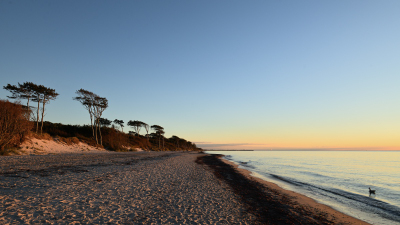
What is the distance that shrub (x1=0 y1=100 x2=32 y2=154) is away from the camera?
2522 centimetres

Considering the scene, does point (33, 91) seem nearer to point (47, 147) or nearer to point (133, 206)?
point (47, 147)

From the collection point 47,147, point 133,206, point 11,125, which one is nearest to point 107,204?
point 133,206

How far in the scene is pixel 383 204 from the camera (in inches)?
493

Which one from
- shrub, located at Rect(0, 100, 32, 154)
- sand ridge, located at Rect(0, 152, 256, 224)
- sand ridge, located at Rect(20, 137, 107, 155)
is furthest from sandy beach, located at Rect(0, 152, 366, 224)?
sand ridge, located at Rect(20, 137, 107, 155)

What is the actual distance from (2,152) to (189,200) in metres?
27.8

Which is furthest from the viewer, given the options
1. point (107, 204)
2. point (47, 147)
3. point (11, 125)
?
point (47, 147)

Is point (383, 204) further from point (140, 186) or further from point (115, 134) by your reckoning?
point (115, 134)

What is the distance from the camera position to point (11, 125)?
26.3m

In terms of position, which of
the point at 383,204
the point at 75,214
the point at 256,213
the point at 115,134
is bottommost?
the point at 383,204

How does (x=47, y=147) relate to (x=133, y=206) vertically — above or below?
Result: above

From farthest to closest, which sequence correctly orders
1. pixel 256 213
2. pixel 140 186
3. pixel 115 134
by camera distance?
1. pixel 115 134
2. pixel 140 186
3. pixel 256 213

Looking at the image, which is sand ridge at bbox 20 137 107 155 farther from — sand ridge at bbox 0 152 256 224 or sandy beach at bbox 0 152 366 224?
sand ridge at bbox 0 152 256 224

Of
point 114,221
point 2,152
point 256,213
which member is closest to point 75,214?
point 114,221

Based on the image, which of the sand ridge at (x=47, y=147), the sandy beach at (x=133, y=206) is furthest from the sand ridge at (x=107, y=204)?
the sand ridge at (x=47, y=147)
